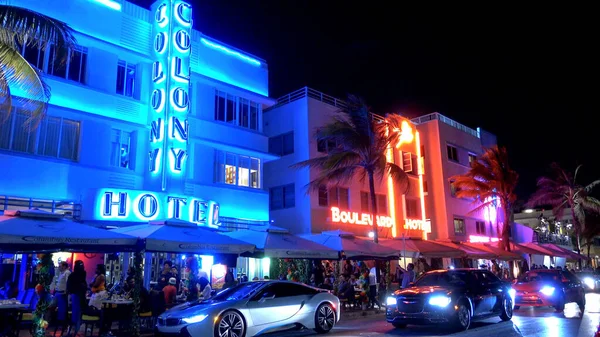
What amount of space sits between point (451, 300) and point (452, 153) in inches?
1049

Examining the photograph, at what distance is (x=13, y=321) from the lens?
11.1 metres

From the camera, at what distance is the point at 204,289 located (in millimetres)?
15109

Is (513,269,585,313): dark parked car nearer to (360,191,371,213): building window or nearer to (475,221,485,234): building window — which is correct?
(360,191,371,213): building window

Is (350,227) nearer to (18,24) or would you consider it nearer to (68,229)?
(68,229)

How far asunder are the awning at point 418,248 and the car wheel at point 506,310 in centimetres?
706

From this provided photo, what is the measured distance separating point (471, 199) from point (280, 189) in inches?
703

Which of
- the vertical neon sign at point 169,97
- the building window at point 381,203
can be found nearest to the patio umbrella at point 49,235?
the vertical neon sign at point 169,97

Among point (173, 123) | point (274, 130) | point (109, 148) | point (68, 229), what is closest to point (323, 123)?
point (274, 130)

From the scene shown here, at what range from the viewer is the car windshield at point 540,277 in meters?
18.4

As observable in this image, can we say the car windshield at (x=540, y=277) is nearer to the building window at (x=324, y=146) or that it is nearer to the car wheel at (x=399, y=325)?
the car wheel at (x=399, y=325)

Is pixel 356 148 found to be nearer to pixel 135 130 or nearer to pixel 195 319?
pixel 135 130

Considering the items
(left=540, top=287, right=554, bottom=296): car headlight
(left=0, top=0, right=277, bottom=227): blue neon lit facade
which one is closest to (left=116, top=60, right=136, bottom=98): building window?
(left=0, top=0, right=277, bottom=227): blue neon lit facade

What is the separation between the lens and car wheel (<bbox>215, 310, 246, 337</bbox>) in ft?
35.5

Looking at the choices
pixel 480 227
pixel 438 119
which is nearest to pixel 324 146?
pixel 438 119
